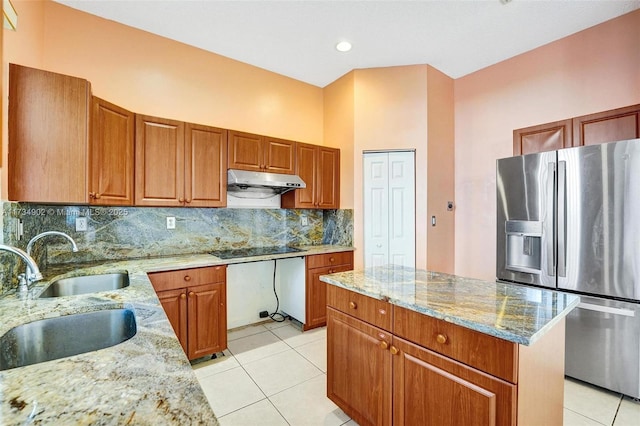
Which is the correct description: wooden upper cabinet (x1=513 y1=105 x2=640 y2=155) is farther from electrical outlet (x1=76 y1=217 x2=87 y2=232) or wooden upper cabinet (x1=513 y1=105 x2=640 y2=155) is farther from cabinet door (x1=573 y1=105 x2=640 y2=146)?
electrical outlet (x1=76 y1=217 x2=87 y2=232)

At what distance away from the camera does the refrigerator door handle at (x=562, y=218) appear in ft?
7.47

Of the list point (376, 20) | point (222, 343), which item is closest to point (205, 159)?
point (222, 343)

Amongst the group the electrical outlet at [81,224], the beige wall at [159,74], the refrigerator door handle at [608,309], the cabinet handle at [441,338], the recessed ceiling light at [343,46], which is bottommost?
the refrigerator door handle at [608,309]

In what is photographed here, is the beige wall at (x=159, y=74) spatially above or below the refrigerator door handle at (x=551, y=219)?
above

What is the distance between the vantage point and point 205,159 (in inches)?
110

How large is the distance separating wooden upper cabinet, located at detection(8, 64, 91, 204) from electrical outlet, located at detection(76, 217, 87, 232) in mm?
590

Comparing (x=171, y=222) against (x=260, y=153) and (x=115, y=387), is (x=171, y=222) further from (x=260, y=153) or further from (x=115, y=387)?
(x=115, y=387)

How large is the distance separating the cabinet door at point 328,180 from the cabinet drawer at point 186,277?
4.78ft

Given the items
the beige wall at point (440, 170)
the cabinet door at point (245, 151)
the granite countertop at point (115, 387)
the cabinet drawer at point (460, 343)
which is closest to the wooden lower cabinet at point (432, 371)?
the cabinet drawer at point (460, 343)

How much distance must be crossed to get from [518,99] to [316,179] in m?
2.40

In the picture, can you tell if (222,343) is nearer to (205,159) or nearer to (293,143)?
Result: (205,159)

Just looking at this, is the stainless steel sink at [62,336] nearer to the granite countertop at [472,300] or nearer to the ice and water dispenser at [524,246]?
the granite countertop at [472,300]

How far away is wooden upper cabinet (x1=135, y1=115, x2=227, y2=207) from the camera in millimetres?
2508

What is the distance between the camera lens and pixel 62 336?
4.09 feet
